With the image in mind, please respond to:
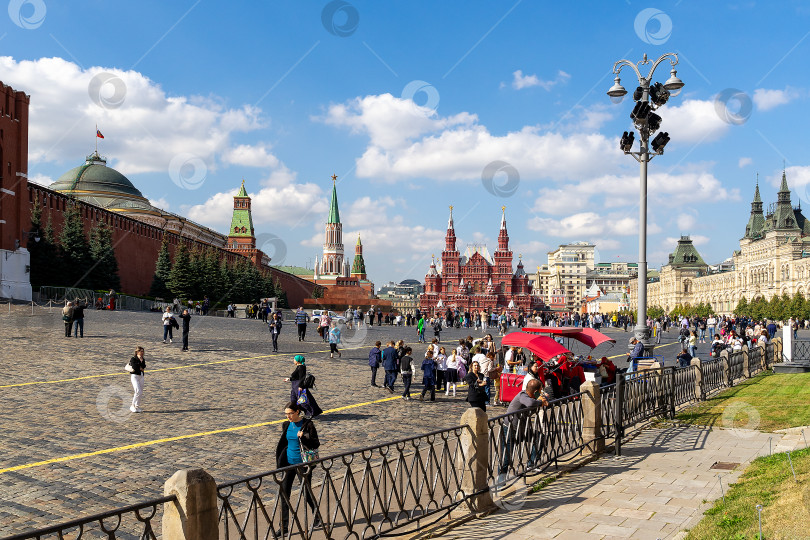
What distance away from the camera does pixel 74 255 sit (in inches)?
1697

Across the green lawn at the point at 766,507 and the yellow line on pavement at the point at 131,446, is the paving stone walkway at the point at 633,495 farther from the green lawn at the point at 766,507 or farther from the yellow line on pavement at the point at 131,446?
the yellow line on pavement at the point at 131,446

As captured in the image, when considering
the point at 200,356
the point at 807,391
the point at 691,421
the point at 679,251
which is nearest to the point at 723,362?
the point at 807,391

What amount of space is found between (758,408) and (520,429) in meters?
8.61

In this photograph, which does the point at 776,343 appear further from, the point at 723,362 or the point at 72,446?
the point at 72,446

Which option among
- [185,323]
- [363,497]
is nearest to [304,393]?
[363,497]

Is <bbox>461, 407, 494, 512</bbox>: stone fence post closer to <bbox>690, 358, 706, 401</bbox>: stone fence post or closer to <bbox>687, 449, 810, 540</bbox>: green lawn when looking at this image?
<bbox>687, 449, 810, 540</bbox>: green lawn

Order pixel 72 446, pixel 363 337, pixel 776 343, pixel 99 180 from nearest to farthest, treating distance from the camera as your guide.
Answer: pixel 72 446 < pixel 776 343 < pixel 363 337 < pixel 99 180

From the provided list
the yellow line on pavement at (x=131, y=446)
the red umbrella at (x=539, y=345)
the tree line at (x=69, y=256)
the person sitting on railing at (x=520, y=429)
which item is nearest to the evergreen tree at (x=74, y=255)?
the tree line at (x=69, y=256)

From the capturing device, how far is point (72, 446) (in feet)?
32.8

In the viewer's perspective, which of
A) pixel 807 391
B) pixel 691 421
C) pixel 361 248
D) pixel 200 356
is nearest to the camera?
pixel 691 421

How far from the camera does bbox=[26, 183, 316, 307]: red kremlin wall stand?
44.4 meters

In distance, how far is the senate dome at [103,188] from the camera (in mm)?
85375

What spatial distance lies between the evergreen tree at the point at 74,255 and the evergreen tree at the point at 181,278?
1014 cm

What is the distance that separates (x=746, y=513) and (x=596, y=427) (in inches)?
144
